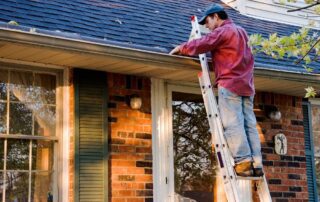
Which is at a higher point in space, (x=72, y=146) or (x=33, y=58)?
(x=33, y=58)

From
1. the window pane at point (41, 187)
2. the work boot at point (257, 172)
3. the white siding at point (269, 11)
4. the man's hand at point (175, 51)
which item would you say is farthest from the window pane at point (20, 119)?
the white siding at point (269, 11)

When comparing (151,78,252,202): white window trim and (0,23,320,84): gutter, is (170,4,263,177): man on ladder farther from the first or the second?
(151,78,252,202): white window trim

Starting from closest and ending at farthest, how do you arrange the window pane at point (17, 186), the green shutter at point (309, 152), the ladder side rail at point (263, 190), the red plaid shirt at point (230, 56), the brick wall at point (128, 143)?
the ladder side rail at point (263, 190), the red plaid shirt at point (230, 56), the window pane at point (17, 186), the brick wall at point (128, 143), the green shutter at point (309, 152)

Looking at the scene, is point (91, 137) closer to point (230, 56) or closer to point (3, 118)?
point (3, 118)

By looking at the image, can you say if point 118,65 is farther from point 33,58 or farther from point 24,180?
point 24,180

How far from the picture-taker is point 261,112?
8.28 m

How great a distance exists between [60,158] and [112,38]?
137 centimetres

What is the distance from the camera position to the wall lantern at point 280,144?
27.3 ft

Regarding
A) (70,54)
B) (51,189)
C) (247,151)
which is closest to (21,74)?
(70,54)

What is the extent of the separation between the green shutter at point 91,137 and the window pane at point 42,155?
0.31m

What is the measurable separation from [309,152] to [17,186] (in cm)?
422

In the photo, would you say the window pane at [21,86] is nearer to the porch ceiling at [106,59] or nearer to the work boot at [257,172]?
the porch ceiling at [106,59]

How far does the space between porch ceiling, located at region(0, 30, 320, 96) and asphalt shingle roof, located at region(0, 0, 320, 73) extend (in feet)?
0.51

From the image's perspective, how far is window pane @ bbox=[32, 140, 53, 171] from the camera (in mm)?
6582
